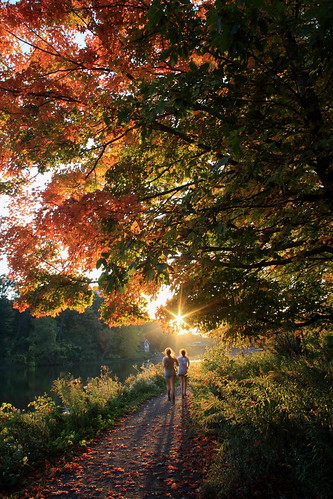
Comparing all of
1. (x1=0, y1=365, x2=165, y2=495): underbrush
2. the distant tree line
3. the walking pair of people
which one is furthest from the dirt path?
the distant tree line

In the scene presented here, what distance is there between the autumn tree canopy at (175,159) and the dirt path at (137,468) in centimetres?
228

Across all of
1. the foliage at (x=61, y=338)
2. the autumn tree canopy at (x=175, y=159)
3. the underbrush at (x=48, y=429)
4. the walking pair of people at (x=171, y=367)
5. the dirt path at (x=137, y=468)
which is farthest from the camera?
the foliage at (x=61, y=338)

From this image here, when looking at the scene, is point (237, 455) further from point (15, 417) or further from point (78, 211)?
point (15, 417)

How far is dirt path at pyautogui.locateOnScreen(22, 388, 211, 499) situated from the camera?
427cm

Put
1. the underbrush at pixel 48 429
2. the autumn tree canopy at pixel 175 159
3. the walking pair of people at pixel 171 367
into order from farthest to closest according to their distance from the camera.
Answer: the walking pair of people at pixel 171 367, the underbrush at pixel 48 429, the autumn tree canopy at pixel 175 159

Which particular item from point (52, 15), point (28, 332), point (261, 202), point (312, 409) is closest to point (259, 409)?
point (312, 409)

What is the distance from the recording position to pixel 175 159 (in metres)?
4.84

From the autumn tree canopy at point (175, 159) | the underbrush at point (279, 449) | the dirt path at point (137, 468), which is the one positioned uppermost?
the autumn tree canopy at point (175, 159)

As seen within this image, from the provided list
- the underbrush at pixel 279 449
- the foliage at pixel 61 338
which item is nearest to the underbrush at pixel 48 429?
the underbrush at pixel 279 449

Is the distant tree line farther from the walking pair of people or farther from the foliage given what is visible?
the walking pair of people

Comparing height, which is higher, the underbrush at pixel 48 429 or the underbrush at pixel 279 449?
the underbrush at pixel 279 449

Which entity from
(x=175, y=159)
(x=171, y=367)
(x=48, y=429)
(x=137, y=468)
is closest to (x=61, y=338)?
(x=171, y=367)

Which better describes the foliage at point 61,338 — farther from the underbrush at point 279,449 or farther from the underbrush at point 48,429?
the underbrush at point 279,449

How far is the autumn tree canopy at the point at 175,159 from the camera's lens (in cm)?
273
